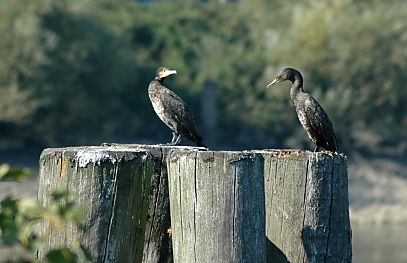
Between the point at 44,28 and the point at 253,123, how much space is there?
792 centimetres

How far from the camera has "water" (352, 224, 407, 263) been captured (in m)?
21.8

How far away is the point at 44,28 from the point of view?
107 ft

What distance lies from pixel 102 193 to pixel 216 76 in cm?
3235

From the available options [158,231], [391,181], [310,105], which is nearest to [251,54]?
[391,181]

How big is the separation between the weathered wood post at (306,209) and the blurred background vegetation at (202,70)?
86.1 ft

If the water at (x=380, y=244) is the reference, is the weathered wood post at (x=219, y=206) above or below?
below

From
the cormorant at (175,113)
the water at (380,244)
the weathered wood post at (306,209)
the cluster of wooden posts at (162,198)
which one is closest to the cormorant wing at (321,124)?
the cormorant at (175,113)

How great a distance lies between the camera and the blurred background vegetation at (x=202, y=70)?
3183 centimetres

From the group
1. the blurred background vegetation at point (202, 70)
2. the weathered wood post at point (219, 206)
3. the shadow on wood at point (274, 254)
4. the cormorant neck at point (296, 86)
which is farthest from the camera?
the blurred background vegetation at point (202, 70)

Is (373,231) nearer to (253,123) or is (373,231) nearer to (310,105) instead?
(253,123)

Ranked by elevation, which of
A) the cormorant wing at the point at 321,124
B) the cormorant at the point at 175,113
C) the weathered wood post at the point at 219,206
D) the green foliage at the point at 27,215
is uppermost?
the cormorant at the point at 175,113

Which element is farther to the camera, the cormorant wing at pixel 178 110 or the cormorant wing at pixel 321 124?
the cormorant wing at pixel 178 110

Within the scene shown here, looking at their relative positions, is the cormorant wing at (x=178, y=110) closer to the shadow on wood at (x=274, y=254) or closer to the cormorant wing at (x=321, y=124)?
the cormorant wing at (x=321, y=124)

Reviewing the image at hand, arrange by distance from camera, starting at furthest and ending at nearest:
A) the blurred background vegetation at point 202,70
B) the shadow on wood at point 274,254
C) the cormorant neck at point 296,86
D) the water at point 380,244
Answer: the blurred background vegetation at point 202,70, the water at point 380,244, the cormorant neck at point 296,86, the shadow on wood at point 274,254
